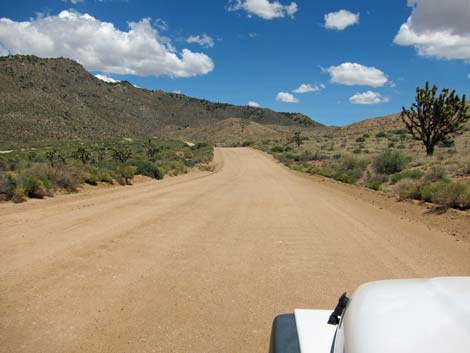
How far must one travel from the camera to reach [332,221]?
9812mm

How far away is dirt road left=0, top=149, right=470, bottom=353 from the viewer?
4.03 m

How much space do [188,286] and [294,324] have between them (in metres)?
2.96

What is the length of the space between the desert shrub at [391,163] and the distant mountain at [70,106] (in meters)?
68.9

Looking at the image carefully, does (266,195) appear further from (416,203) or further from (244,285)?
(244,285)

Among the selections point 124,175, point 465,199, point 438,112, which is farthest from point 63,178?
point 438,112

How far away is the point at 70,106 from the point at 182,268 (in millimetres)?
96813

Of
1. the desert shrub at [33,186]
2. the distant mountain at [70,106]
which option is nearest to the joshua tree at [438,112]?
the desert shrub at [33,186]

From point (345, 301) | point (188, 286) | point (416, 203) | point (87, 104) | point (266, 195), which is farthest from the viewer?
point (87, 104)

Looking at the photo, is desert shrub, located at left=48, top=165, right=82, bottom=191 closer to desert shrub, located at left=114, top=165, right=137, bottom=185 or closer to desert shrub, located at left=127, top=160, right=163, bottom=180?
desert shrub, located at left=114, top=165, right=137, bottom=185

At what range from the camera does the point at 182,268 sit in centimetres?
593

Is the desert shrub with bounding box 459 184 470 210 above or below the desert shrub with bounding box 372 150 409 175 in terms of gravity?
below

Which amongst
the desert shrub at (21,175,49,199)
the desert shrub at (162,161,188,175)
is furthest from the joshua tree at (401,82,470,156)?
the desert shrub at (21,175,49,199)

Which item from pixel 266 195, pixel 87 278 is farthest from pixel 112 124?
pixel 87 278

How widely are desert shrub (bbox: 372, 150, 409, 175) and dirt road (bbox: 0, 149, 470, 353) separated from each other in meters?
10.5
